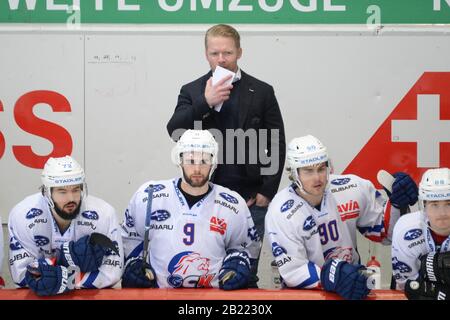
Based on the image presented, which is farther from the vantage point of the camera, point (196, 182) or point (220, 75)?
point (220, 75)

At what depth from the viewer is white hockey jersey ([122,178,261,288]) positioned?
5398 mm

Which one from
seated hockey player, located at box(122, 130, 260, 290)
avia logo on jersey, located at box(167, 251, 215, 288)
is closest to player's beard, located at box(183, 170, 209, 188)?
seated hockey player, located at box(122, 130, 260, 290)

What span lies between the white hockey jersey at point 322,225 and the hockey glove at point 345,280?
0.36 feet

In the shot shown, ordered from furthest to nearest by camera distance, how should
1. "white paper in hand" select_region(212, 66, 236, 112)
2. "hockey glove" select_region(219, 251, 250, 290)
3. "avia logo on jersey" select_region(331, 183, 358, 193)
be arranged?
"white paper in hand" select_region(212, 66, 236, 112) < "avia logo on jersey" select_region(331, 183, 358, 193) < "hockey glove" select_region(219, 251, 250, 290)

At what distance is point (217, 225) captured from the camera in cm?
545

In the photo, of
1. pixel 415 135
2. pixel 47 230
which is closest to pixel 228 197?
pixel 47 230

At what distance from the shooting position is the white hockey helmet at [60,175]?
5332mm

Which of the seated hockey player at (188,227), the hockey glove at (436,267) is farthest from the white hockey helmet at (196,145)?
the hockey glove at (436,267)

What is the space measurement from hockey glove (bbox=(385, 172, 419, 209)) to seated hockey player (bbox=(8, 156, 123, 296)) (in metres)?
1.46

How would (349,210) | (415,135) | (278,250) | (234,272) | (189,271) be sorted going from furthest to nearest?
(415,135)
(349,210)
(189,271)
(278,250)
(234,272)

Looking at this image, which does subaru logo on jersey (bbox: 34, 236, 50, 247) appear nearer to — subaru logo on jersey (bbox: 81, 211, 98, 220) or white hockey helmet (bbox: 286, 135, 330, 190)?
subaru logo on jersey (bbox: 81, 211, 98, 220)

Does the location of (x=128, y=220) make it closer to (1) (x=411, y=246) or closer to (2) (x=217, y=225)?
(2) (x=217, y=225)

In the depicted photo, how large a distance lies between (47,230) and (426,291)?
1916mm
